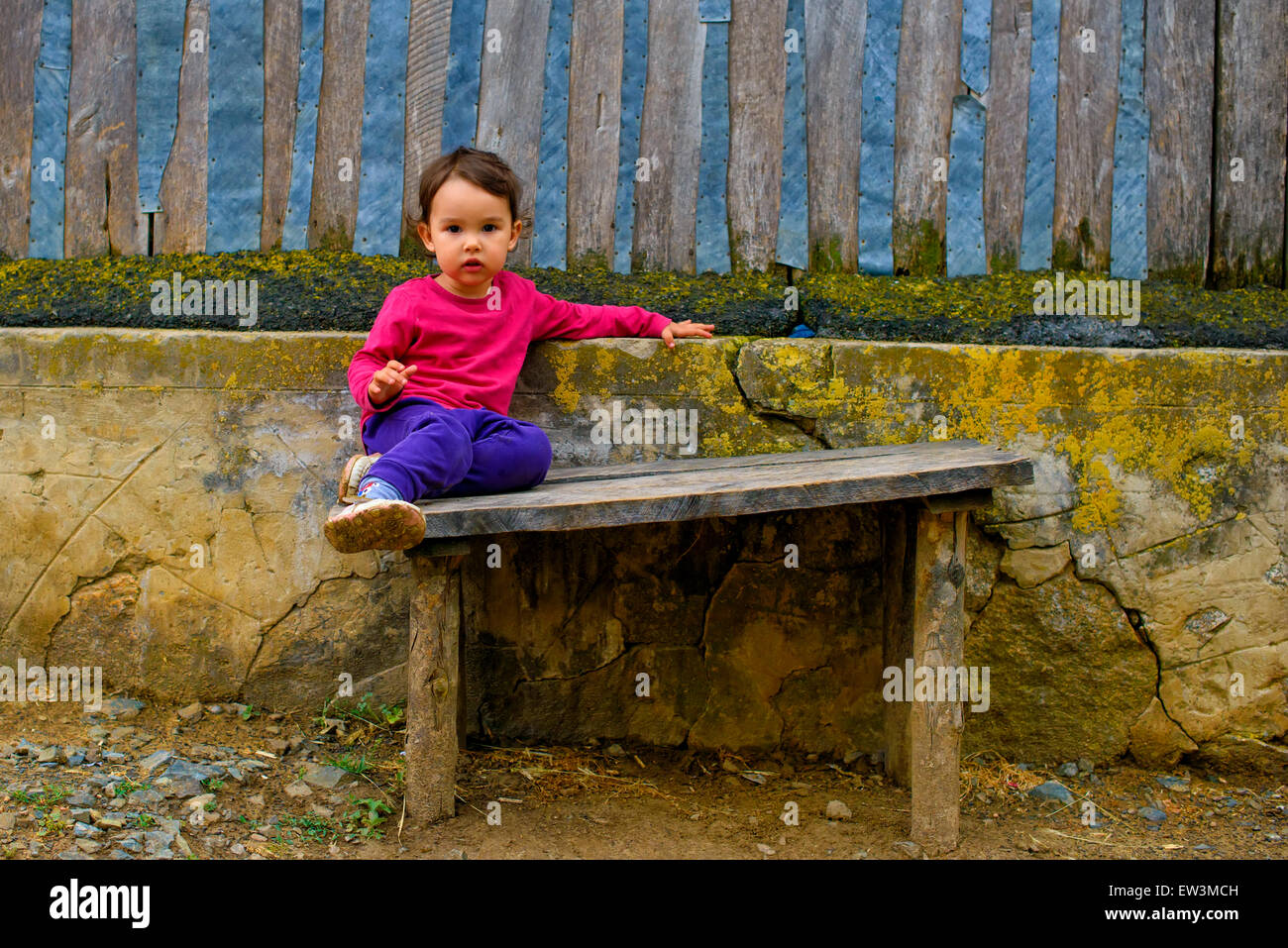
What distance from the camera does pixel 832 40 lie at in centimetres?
360

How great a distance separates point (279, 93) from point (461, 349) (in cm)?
129

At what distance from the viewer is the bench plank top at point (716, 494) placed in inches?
96.9

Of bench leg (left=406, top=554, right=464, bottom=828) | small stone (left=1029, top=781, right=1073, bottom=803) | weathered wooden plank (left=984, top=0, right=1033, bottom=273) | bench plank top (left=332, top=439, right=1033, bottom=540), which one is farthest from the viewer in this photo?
weathered wooden plank (left=984, top=0, right=1033, bottom=273)

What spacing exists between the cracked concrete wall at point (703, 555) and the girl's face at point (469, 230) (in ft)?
1.28

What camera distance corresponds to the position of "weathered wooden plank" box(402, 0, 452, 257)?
359 cm

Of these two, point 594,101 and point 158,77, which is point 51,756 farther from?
point 594,101

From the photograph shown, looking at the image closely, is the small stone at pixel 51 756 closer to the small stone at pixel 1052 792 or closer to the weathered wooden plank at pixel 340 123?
the weathered wooden plank at pixel 340 123

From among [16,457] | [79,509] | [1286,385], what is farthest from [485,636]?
[1286,385]

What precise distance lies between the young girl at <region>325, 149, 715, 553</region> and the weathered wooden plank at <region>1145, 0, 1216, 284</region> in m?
1.66

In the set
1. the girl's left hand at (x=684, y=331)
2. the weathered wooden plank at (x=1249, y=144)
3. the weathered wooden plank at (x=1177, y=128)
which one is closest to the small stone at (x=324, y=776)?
the girl's left hand at (x=684, y=331)

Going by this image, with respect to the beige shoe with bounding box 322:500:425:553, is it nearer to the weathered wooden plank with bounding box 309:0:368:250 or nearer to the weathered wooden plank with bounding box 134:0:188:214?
the weathered wooden plank with bounding box 309:0:368:250

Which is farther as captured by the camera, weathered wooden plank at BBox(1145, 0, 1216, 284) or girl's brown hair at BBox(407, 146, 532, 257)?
weathered wooden plank at BBox(1145, 0, 1216, 284)

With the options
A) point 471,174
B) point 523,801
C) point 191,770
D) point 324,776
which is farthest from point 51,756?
point 471,174

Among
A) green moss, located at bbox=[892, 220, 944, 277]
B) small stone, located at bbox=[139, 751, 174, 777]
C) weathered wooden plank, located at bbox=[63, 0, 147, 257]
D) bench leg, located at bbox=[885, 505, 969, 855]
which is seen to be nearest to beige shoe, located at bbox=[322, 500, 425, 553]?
small stone, located at bbox=[139, 751, 174, 777]
